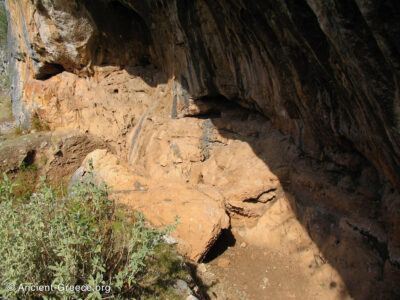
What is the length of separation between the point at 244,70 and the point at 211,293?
122 inches

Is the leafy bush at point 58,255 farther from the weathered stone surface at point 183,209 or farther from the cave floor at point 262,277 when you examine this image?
the cave floor at point 262,277

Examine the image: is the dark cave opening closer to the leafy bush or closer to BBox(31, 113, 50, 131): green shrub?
BBox(31, 113, 50, 131): green shrub

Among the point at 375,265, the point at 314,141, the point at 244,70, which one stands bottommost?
the point at 375,265

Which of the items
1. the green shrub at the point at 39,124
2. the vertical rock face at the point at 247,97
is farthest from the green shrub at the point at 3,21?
the green shrub at the point at 39,124

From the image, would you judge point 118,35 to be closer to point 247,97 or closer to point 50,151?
point 50,151

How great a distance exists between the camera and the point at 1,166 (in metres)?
5.82

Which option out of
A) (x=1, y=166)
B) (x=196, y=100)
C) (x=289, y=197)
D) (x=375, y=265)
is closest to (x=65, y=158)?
(x=1, y=166)

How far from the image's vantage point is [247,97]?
186 inches

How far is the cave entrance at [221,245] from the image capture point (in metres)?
3.84

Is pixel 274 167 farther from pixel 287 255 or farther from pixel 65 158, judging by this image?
pixel 65 158

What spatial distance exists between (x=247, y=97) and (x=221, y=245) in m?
2.27

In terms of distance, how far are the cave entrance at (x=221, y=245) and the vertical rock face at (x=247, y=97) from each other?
0.36 meters

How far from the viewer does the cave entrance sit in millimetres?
3841

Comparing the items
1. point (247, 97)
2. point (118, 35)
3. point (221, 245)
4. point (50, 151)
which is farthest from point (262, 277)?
point (118, 35)
